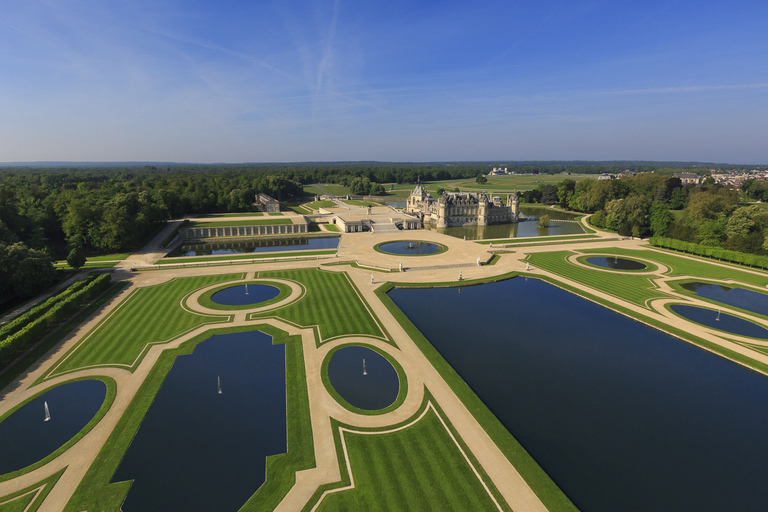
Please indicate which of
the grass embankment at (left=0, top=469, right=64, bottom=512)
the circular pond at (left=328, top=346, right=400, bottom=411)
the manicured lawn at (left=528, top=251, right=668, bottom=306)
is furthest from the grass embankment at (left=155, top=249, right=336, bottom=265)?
the grass embankment at (left=0, top=469, right=64, bottom=512)

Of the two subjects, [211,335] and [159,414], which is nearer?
[159,414]

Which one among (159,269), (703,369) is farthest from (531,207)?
(159,269)

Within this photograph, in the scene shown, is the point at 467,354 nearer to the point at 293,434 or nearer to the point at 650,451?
the point at 650,451

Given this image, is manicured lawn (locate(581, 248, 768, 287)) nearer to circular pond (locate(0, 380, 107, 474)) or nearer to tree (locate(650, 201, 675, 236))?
tree (locate(650, 201, 675, 236))

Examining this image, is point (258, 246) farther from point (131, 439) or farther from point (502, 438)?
point (502, 438)

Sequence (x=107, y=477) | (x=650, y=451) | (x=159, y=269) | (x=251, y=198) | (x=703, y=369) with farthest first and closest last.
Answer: (x=251, y=198) < (x=159, y=269) < (x=703, y=369) < (x=650, y=451) < (x=107, y=477)

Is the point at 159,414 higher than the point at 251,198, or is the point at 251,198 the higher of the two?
the point at 251,198
